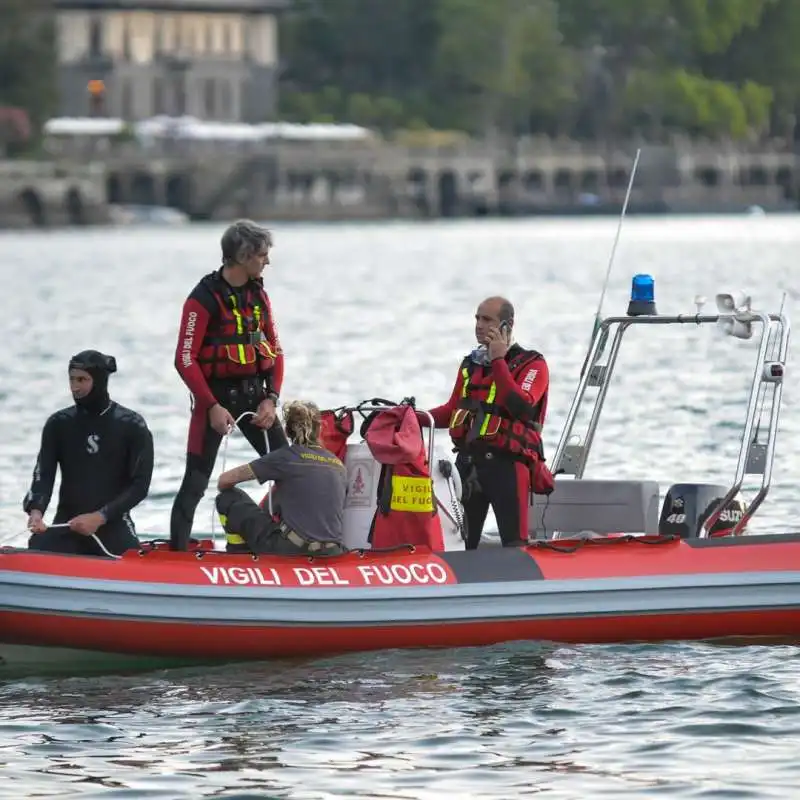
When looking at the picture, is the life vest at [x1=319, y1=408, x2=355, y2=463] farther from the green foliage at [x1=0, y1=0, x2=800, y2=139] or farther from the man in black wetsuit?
the green foliage at [x1=0, y1=0, x2=800, y2=139]

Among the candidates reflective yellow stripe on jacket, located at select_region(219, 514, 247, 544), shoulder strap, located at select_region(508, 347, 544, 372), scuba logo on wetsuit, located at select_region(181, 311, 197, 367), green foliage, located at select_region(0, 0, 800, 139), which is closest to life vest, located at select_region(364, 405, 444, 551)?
shoulder strap, located at select_region(508, 347, 544, 372)

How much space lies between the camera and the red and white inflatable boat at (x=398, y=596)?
12852 mm

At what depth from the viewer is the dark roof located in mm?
135125

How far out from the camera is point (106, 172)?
122 metres

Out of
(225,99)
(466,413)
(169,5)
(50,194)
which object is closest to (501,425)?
(466,413)

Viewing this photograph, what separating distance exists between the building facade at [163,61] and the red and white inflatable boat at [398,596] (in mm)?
121377

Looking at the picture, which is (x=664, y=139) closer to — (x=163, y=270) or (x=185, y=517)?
(x=163, y=270)

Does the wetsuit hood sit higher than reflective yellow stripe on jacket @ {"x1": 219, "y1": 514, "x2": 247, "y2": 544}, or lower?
higher

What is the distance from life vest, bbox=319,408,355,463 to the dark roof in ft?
406

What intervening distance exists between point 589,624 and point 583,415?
618 inches

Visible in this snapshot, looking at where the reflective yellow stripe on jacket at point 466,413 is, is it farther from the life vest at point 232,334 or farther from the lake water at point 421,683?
the lake water at point 421,683

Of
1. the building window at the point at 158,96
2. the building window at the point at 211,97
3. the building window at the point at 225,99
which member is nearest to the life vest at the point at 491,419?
the building window at the point at 158,96

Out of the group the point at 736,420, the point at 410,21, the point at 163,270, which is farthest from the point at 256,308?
the point at 410,21

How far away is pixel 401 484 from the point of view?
1319 cm
